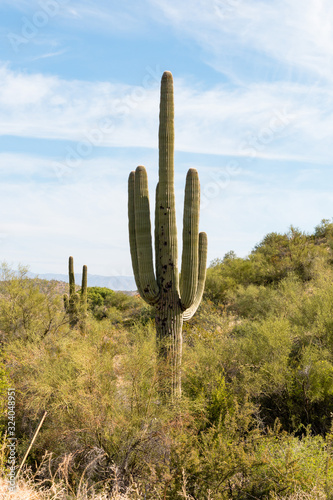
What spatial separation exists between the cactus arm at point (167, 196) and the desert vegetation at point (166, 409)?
1.57 metres

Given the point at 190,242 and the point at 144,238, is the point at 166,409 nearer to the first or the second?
the point at 190,242

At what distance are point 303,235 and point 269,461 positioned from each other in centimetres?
2317

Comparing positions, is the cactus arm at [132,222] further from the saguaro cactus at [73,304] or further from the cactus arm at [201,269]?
the saguaro cactus at [73,304]

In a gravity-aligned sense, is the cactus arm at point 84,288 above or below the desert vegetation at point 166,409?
above

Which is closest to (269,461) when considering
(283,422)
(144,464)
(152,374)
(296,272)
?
(144,464)

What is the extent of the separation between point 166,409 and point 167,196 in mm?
4494

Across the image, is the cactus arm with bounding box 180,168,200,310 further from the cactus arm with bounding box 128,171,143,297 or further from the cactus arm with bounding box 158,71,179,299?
the cactus arm with bounding box 128,171,143,297

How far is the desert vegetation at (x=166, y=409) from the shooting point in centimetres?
532

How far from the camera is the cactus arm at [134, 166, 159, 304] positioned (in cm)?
888

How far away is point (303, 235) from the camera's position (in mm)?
26688

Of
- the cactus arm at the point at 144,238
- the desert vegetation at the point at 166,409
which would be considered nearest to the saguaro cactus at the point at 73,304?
the desert vegetation at the point at 166,409

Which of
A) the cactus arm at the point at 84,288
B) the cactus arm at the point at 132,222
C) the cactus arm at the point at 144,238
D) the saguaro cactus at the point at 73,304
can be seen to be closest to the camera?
the cactus arm at the point at 144,238

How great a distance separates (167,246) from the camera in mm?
8891

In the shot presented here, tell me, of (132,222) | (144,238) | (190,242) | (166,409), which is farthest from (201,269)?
(166,409)
